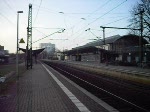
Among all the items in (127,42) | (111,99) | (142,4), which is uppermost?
(142,4)

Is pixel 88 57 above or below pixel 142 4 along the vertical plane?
below

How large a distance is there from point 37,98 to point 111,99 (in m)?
3.73

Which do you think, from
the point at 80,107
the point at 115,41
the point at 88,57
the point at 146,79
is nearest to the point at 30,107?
the point at 80,107

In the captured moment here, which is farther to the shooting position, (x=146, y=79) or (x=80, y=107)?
(x=146, y=79)

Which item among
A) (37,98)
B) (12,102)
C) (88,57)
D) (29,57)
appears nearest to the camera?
(12,102)

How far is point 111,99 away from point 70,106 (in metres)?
3.11

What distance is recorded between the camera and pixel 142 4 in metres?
52.7

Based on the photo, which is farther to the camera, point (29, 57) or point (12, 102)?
point (29, 57)

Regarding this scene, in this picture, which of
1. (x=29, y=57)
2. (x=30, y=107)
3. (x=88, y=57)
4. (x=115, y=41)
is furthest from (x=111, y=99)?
(x=88, y=57)

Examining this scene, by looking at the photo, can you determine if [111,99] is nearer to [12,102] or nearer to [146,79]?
[12,102]

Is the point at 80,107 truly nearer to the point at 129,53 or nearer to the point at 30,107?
the point at 30,107

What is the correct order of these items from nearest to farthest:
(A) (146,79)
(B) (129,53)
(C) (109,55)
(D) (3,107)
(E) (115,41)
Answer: (D) (3,107), (A) (146,79), (B) (129,53), (C) (109,55), (E) (115,41)

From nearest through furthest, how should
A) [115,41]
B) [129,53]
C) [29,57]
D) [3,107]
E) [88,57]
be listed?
[3,107]
[29,57]
[129,53]
[115,41]
[88,57]

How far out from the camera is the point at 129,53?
226 feet
